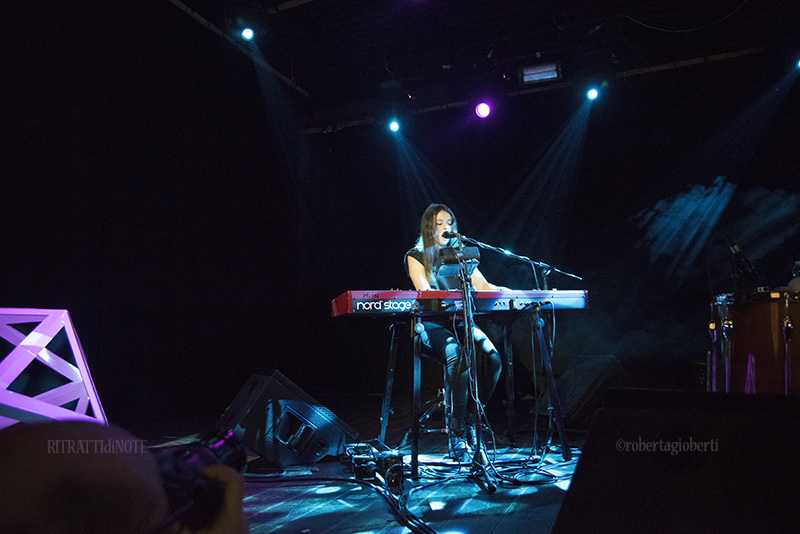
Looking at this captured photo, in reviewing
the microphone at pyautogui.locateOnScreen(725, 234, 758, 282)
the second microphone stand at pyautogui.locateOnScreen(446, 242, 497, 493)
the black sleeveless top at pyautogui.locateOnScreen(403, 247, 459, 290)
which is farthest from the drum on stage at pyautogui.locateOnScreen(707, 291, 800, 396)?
the black sleeveless top at pyautogui.locateOnScreen(403, 247, 459, 290)

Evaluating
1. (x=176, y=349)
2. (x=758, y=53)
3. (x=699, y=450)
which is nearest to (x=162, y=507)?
(x=699, y=450)

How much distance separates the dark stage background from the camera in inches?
157

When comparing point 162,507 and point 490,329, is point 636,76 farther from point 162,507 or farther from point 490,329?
point 162,507

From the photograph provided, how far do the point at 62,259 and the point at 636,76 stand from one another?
5697mm

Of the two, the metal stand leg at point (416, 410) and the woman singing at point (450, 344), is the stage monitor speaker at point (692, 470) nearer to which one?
the metal stand leg at point (416, 410)

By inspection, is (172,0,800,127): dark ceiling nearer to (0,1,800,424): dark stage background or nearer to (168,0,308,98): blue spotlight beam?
(168,0,308,98): blue spotlight beam

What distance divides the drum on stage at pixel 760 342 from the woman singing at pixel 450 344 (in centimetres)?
128

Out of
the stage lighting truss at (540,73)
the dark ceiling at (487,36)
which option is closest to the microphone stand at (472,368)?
the dark ceiling at (487,36)


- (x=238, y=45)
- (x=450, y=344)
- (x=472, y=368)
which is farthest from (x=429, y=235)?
(x=238, y=45)

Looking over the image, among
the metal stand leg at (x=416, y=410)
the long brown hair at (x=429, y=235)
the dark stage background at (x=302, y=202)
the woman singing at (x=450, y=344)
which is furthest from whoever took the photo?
the dark stage background at (x=302, y=202)

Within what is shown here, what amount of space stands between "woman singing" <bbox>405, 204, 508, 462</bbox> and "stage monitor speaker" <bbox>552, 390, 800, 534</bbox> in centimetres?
175

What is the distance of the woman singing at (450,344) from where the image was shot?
311 cm

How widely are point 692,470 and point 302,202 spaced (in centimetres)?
616

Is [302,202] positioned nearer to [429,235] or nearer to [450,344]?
[429,235]
